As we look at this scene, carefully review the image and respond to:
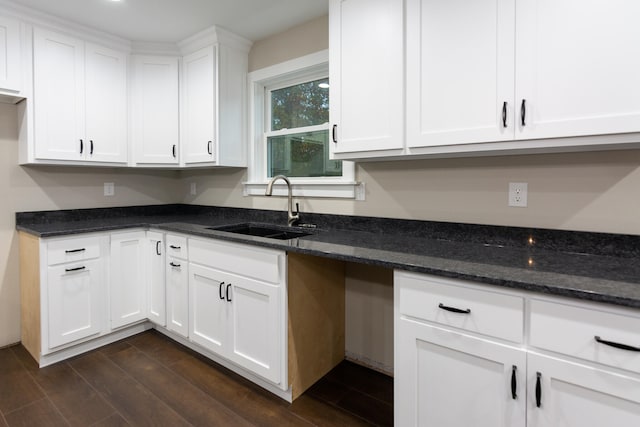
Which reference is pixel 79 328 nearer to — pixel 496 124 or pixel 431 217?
pixel 431 217

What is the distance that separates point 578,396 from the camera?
106cm

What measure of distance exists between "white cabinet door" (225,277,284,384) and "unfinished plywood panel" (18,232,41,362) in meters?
1.36

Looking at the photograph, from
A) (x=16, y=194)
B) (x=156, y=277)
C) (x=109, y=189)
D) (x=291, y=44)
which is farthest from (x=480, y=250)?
(x=16, y=194)

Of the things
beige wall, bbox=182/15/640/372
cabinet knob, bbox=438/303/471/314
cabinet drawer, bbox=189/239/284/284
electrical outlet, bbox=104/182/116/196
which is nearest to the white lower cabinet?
cabinet drawer, bbox=189/239/284/284

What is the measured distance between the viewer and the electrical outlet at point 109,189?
3.06 metres

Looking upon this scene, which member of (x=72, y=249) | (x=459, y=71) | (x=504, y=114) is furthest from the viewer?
(x=72, y=249)

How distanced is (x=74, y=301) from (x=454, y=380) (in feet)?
8.12

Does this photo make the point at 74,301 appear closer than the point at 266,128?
Yes

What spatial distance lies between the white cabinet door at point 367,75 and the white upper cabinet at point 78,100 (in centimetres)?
194

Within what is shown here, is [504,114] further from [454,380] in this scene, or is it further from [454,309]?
[454,380]

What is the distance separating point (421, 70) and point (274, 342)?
62.3 inches

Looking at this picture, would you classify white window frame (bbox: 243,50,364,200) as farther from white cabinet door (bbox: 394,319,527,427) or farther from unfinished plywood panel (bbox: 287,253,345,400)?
white cabinet door (bbox: 394,319,527,427)

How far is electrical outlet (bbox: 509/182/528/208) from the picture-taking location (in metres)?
1.67

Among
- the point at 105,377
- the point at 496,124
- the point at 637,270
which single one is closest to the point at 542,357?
the point at 637,270
